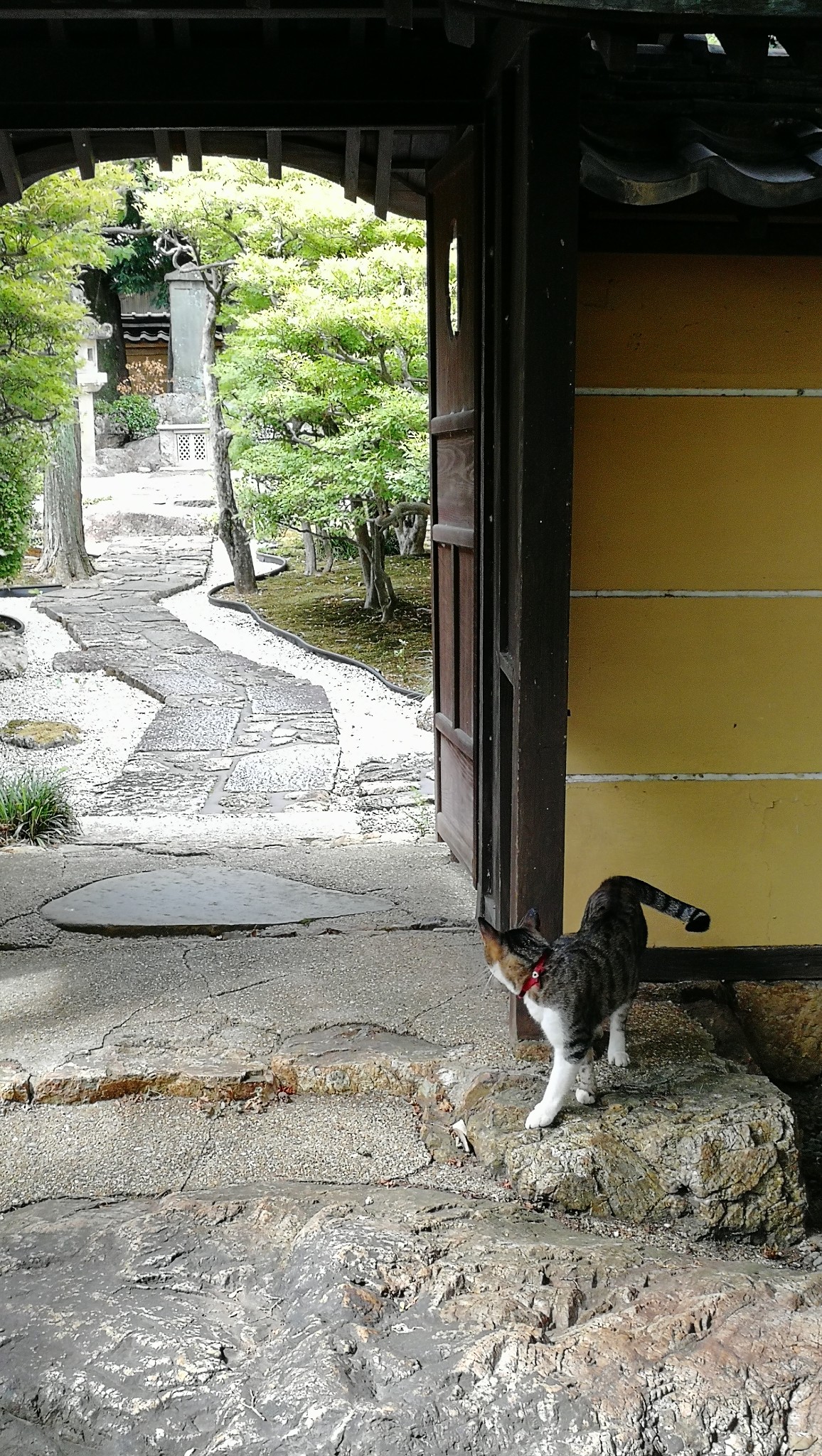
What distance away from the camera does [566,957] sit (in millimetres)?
3375

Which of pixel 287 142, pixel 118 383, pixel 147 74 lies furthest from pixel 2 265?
pixel 118 383

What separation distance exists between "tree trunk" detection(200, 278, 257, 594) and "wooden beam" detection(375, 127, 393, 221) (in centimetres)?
1148

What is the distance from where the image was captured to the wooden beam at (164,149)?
4.75 m

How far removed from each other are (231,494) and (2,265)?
5323 millimetres

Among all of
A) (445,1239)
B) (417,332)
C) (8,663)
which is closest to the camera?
(445,1239)

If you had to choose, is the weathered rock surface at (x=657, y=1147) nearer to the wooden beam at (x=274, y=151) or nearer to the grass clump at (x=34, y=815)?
the wooden beam at (x=274, y=151)

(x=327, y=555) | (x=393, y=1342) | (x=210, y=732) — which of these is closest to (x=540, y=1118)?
(x=393, y=1342)

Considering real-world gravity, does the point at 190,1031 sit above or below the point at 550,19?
below

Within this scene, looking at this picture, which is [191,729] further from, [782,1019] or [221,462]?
[782,1019]

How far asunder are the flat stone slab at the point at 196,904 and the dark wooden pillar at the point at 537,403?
62.7 inches

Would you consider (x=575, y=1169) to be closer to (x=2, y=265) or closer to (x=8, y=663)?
(x=8, y=663)

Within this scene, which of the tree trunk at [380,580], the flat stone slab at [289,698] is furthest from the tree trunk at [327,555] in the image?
the flat stone slab at [289,698]

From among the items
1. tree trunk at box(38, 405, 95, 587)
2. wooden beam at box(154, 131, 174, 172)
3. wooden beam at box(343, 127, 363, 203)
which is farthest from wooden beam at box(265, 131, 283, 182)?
tree trunk at box(38, 405, 95, 587)

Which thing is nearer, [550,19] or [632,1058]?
[550,19]
